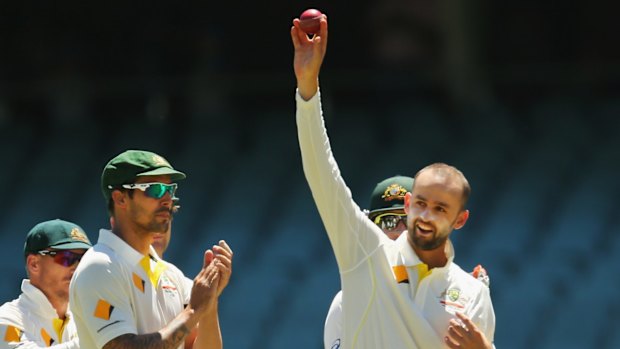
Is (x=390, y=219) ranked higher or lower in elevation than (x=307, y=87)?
lower

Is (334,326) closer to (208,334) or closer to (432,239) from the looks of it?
(208,334)

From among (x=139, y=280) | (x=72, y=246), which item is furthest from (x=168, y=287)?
(x=72, y=246)

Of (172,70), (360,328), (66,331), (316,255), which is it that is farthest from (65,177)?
(360,328)

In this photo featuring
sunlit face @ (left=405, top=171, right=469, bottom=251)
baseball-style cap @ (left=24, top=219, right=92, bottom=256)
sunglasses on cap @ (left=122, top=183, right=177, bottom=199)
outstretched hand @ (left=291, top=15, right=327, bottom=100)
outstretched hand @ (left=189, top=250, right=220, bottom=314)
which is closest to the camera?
outstretched hand @ (left=291, top=15, right=327, bottom=100)

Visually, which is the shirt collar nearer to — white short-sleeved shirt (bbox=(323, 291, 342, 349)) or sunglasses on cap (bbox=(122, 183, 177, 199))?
white short-sleeved shirt (bbox=(323, 291, 342, 349))

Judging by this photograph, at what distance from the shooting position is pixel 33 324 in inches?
198

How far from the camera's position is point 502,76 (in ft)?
37.7

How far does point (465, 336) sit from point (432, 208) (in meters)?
0.38

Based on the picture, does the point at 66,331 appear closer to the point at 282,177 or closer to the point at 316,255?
the point at 316,255

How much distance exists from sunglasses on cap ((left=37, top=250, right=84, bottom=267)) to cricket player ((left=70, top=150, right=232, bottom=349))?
1.97 ft

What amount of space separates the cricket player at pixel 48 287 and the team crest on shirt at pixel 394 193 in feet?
3.48

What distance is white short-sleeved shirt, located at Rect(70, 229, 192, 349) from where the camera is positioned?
4.27 meters

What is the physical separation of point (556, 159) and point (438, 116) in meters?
1.02

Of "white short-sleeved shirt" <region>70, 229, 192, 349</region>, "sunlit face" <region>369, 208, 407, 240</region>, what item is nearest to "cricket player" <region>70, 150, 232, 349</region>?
"white short-sleeved shirt" <region>70, 229, 192, 349</region>
